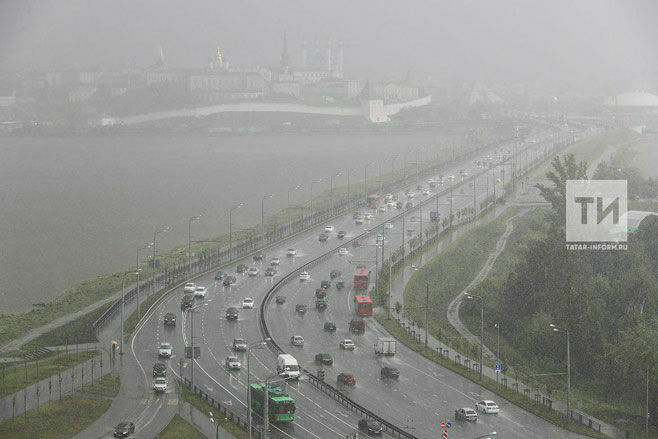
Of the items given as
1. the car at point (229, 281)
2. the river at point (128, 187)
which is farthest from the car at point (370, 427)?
the river at point (128, 187)

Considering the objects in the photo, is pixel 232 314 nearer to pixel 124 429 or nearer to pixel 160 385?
pixel 160 385

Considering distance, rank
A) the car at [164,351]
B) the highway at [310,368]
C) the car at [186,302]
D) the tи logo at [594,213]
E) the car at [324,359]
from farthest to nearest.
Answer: the tи logo at [594,213] < the car at [186,302] < the car at [164,351] < the car at [324,359] < the highway at [310,368]

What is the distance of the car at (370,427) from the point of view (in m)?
10.3

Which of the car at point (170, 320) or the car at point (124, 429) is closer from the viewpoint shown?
the car at point (124, 429)

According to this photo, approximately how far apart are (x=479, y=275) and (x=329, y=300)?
481 cm

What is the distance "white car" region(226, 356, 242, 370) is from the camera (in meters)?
12.9

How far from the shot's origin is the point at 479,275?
69.5 feet

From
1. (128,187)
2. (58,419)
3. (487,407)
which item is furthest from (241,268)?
(128,187)

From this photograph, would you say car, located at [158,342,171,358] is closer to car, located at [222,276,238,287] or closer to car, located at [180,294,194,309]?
car, located at [180,294,194,309]

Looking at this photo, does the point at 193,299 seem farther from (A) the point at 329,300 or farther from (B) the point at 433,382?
(B) the point at 433,382

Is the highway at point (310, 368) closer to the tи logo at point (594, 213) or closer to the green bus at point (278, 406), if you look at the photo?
the green bus at point (278, 406)

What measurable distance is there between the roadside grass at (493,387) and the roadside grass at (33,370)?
4.32 meters

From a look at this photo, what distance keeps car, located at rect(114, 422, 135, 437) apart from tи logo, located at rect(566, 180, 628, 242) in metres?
11.5

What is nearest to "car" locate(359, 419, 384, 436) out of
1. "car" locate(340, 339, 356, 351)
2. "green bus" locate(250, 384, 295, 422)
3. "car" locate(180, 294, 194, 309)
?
"green bus" locate(250, 384, 295, 422)
